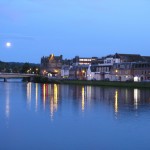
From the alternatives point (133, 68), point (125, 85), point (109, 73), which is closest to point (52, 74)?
point (109, 73)

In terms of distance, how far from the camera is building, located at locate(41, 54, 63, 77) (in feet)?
541

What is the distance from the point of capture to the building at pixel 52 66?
6494 inches

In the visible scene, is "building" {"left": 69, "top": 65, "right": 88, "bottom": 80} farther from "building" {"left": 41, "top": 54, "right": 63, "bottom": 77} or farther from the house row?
"building" {"left": 41, "top": 54, "right": 63, "bottom": 77}

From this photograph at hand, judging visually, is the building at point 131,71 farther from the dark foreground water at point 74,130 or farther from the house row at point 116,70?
the dark foreground water at point 74,130

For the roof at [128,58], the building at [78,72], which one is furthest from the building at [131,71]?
the building at [78,72]

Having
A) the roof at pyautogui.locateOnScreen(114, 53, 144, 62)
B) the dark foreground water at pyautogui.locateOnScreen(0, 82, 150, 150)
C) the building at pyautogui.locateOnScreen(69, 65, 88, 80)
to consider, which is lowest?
the dark foreground water at pyautogui.locateOnScreen(0, 82, 150, 150)

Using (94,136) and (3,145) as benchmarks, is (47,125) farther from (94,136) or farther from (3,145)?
(3,145)

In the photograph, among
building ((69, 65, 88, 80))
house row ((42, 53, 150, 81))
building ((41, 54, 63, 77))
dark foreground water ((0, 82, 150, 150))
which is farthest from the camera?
building ((41, 54, 63, 77))

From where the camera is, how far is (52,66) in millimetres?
168875

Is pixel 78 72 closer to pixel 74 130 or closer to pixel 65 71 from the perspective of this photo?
pixel 65 71

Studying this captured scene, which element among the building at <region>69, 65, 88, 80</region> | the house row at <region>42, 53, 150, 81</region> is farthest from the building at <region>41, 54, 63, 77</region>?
the building at <region>69, 65, 88, 80</region>

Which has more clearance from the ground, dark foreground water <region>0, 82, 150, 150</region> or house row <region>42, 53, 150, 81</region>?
house row <region>42, 53, 150, 81</region>

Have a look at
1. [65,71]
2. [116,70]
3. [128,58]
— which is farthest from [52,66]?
[116,70]

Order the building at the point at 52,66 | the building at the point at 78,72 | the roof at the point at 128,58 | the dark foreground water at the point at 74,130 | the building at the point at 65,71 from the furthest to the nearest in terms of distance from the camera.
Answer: the building at the point at 52,66 < the building at the point at 65,71 < the building at the point at 78,72 < the roof at the point at 128,58 < the dark foreground water at the point at 74,130
